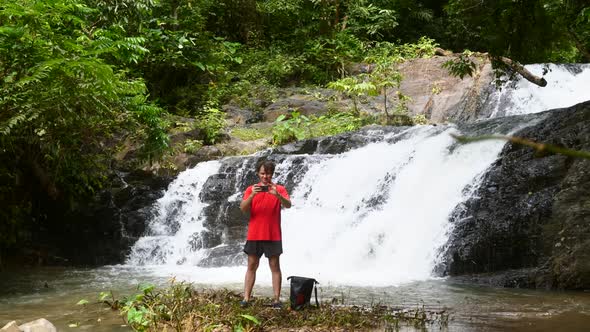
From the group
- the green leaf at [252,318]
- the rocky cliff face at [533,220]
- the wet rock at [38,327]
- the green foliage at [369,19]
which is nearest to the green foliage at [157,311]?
the green leaf at [252,318]

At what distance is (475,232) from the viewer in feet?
26.9

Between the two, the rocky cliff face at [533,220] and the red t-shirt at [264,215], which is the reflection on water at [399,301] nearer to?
the rocky cliff face at [533,220]

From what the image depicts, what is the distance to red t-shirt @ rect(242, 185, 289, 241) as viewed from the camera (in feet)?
17.7

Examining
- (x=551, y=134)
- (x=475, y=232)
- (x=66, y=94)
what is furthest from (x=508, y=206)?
(x=66, y=94)

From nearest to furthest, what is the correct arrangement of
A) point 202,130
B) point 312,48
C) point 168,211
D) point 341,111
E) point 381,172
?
point 381,172 → point 168,211 → point 202,130 → point 341,111 → point 312,48

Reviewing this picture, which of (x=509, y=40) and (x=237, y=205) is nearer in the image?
(x=509, y=40)

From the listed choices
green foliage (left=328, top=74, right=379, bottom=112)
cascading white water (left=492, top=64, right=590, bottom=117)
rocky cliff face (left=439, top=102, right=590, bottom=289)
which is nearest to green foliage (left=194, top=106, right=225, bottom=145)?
green foliage (left=328, top=74, right=379, bottom=112)

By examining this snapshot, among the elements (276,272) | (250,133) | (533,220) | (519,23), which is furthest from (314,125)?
(276,272)

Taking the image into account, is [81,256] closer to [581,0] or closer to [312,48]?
[581,0]

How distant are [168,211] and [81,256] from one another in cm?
190

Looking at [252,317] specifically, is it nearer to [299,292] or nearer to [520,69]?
[299,292]

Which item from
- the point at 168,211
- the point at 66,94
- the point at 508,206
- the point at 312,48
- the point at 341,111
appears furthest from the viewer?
the point at 312,48

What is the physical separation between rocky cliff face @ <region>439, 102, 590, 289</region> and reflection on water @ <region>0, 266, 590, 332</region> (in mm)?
457

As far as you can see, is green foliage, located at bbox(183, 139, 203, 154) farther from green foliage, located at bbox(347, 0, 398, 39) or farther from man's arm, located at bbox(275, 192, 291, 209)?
green foliage, located at bbox(347, 0, 398, 39)
